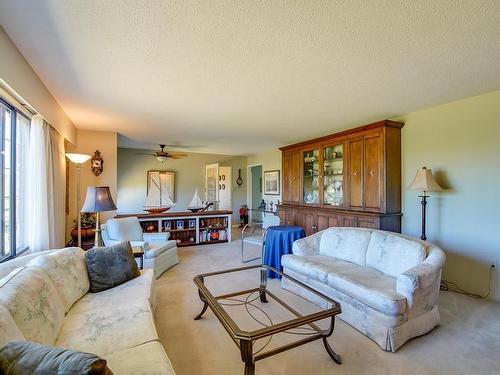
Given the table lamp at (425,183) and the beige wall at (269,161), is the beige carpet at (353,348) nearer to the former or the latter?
the table lamp at (425,183)

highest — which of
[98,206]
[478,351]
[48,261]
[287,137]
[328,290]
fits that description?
[287,137]

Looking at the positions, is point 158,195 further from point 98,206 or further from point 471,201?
point 471,201

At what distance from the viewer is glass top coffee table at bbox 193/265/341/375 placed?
1553 mm

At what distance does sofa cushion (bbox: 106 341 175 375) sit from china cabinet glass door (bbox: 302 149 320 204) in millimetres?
3937

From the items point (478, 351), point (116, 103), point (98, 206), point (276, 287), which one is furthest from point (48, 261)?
point (478, 351)

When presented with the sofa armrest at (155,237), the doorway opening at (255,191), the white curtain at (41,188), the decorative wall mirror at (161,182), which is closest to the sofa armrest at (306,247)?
the sofa armrest at (155,237)

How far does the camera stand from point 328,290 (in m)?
2.62

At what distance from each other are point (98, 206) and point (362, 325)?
2.85 m

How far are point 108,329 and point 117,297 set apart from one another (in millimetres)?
476

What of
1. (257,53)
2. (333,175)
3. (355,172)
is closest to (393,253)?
(355,172)

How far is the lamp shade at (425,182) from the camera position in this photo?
314cm

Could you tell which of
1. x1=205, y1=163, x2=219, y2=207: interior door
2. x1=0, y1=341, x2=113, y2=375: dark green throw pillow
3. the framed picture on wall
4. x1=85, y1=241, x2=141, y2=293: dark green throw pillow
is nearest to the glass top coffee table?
x1=85, y1=241, x2=141, y2=293: dark green throw pillow

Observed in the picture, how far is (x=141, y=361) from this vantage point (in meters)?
1.32

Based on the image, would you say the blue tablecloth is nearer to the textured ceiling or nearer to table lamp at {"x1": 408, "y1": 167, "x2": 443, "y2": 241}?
table lamp at {"x1": 408, "y1": 167, "x2": 443, "y2": 241}
